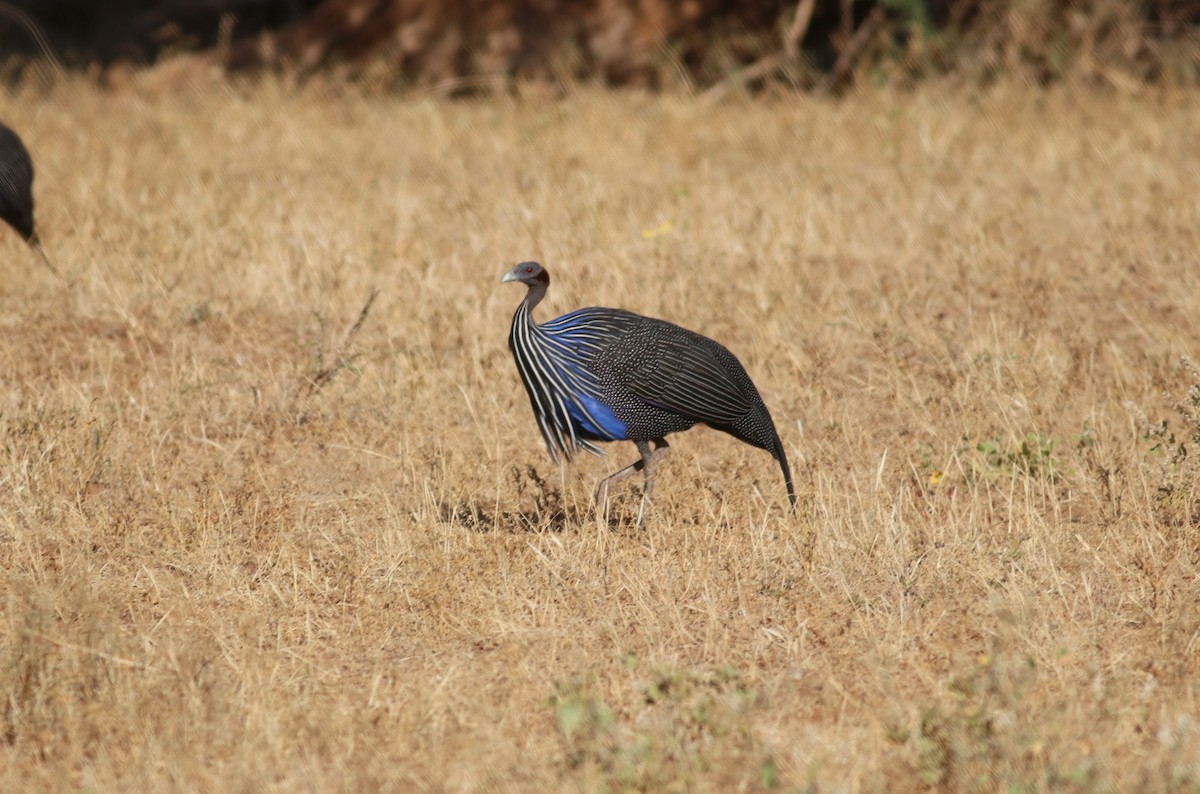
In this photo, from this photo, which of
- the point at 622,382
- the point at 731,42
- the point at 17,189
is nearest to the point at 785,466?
the point at 622,382

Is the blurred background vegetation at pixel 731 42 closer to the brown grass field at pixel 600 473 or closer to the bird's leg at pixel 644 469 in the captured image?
the brown grass field at pixel 600 473

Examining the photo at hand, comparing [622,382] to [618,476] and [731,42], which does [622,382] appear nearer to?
[618,476]

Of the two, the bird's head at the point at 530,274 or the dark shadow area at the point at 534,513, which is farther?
the bird's head at the point at 530,274

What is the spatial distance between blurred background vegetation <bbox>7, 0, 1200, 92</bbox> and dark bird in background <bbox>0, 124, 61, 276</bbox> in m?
5.01

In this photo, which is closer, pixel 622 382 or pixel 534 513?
pixel 622 382

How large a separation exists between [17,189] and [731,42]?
6864 mm

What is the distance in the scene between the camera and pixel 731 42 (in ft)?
41.6

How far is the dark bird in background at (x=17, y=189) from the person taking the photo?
7594 mm

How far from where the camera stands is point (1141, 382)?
6.77 metres

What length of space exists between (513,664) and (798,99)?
26.5 ft

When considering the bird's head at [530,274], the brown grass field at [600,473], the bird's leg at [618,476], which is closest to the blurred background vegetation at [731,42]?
the brown grass field at [600,473]

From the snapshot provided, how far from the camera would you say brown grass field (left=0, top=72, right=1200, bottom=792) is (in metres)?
4.01

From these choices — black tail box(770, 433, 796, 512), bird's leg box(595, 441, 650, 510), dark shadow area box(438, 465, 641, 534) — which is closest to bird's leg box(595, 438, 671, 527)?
bird's leg box(595, 441, 650, 510)

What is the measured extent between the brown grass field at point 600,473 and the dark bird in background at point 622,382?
1.22 feet
